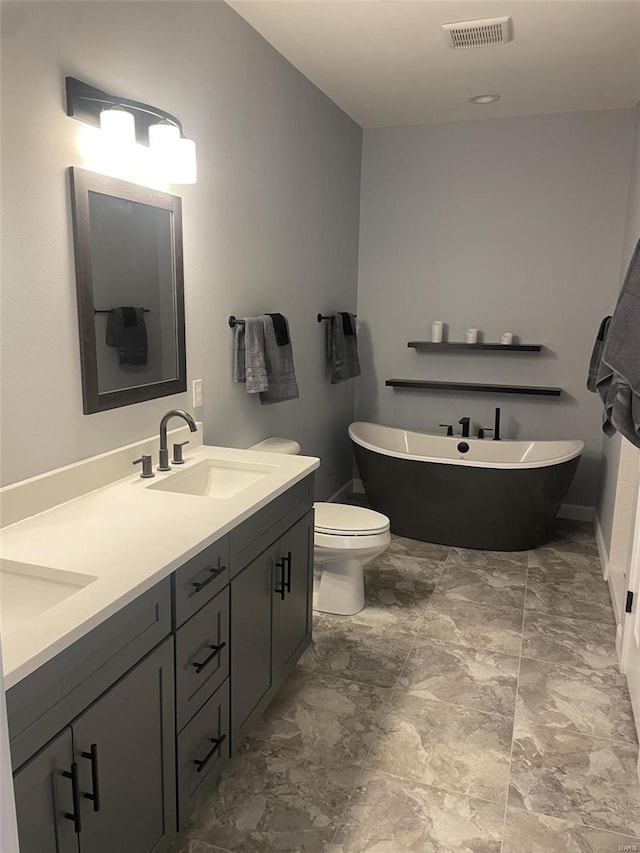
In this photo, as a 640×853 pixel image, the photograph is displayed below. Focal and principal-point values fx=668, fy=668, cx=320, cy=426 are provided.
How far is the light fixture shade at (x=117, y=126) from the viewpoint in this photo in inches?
78.4

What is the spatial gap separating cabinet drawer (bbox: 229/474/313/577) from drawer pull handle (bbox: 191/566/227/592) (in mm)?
79

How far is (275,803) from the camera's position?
2016mm

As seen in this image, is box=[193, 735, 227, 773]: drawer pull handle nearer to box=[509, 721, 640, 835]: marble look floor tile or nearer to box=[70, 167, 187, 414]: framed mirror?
box=[509, 721, 640, 835]: marble look floor tile

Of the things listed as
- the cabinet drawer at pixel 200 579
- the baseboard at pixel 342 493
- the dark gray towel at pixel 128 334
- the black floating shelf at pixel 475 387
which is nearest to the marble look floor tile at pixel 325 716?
the cabinet drawer at pixel 200 579

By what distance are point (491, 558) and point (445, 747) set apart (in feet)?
5.80

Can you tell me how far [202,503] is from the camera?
2.04m

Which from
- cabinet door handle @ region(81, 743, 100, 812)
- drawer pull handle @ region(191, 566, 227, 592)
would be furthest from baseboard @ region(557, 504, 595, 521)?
cabinet door handle @ region(81, 743, 100, 812)

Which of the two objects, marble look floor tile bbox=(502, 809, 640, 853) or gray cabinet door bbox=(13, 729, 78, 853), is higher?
gray cabinet door bbox=(13, 729, 78, 853)

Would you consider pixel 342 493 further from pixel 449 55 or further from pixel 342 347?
pixel 449 55

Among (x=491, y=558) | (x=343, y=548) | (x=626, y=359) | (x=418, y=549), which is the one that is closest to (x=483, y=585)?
(x=491, y=558)

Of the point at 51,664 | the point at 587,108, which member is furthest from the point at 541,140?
the point at 51,664

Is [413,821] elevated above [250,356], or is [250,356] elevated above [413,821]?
[250,356]

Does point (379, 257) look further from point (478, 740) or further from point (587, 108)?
point (478, 740)

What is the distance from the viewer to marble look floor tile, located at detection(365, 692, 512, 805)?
2.13 meters
